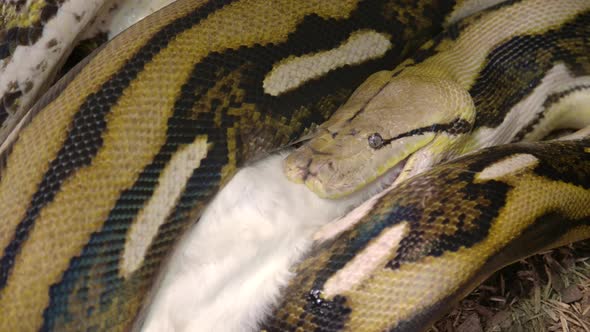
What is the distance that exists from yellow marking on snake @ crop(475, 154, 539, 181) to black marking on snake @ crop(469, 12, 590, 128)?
44 cm

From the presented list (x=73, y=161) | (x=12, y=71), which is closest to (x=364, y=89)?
(x=73, y=161)

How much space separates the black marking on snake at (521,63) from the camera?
257 cm

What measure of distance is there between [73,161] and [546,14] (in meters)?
1.98

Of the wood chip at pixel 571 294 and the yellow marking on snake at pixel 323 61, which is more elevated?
the yellow marking on snake at pixel 323 61

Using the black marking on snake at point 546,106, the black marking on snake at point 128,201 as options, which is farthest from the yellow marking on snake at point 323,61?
the black marking on snake at point 546,106

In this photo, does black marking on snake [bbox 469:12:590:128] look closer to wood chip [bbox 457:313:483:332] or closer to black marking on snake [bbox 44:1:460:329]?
black marking on snake [bbox 44:1:460:329]

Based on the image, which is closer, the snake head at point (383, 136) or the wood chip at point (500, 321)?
the snake head at point (383, 136)

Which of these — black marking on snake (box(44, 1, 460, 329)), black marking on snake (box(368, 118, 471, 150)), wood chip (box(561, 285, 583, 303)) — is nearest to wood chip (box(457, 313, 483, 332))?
wood chip (box(561, 285, 583, 303))

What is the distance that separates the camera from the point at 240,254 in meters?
2.23

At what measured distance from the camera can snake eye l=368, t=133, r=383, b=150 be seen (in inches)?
94.0

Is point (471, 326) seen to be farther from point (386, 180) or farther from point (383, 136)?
point (383, 136)

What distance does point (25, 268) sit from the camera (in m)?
1.78

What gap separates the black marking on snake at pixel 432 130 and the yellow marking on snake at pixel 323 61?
0.33m

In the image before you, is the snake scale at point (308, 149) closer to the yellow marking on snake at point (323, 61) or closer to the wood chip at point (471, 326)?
the yellow marking on snake at point (323, 61)
